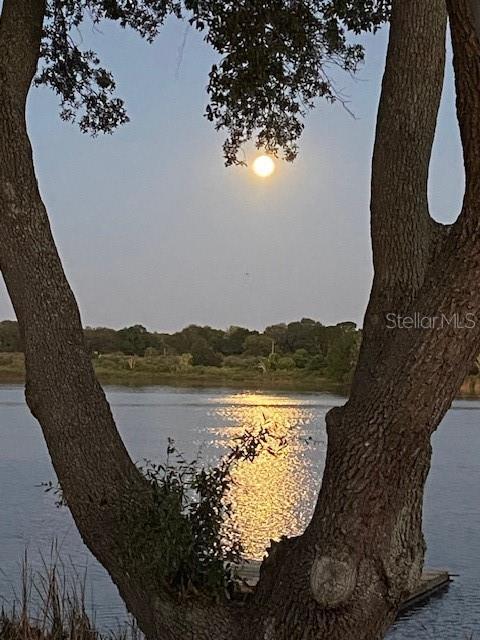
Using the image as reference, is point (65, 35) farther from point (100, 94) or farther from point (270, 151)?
point (270, 151)

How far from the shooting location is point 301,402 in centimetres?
2230

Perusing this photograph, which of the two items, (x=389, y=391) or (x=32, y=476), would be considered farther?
(x=32, y=476)

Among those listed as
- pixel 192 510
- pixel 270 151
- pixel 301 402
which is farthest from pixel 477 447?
pixel 192 510

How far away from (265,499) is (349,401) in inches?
325

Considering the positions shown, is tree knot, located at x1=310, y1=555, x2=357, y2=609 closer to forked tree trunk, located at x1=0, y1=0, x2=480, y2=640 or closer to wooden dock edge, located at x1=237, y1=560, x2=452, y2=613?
forked tree trunk, located at x1=0, y1=0, x2=480, y2=640

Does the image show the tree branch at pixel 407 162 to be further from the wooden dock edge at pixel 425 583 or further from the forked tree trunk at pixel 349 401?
the wooden dock edge at pixel 425 583

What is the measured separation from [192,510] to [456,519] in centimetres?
841

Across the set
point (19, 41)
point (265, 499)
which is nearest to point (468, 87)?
point (19, 41)

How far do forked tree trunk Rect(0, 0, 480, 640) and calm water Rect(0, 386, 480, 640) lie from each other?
2.26 feet

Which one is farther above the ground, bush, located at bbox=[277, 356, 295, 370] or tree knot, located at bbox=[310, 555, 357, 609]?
bush, located at bbox=[277, 356, 295, 370]

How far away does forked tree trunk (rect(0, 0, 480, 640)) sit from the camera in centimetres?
264

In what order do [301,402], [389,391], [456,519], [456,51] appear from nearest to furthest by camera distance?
1. [456,51]
2. [389,391]
3. [456,519]
4. [301,402]

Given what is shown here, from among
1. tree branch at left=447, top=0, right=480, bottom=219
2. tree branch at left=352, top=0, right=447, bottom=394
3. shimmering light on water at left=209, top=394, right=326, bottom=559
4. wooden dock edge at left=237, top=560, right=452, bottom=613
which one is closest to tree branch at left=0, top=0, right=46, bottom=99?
tree branch at left=352, top=0, right=447, bottom=394

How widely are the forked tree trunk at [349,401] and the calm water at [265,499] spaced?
690 millimetres
